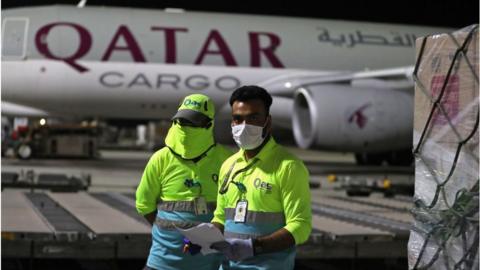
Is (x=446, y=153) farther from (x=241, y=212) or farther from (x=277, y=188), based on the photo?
(x=241, y=212)

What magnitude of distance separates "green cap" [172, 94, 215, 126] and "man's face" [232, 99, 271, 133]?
445mm

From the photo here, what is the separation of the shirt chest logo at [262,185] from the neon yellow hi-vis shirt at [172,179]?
63cm

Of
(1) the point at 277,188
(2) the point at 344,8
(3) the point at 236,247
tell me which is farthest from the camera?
(2) the point at 344,8

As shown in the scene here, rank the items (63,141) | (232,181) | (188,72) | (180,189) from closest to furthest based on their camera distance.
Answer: (232,181) < (180,189) < (188,72) < (63,141)

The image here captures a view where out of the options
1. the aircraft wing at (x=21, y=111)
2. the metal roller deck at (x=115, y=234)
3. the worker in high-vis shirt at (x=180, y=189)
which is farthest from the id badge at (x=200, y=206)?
the aircraft wing at (x=21, y=111)

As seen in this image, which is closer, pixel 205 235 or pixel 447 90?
pixel 205 235

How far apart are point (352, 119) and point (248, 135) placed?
40.3ft

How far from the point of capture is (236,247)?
2963 millimetres

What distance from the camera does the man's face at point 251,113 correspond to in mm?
3160

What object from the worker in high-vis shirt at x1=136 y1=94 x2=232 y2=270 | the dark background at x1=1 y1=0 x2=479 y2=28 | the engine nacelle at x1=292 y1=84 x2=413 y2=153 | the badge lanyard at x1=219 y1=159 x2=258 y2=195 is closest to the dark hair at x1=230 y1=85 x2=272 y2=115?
the badge lanyard at x1=219 y1=159 x2=258 y2=195

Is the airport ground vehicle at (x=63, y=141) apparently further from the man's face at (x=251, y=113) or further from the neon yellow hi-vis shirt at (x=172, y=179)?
the man's face at (x=251, y=113)

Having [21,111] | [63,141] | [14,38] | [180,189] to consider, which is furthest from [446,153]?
[63,141]

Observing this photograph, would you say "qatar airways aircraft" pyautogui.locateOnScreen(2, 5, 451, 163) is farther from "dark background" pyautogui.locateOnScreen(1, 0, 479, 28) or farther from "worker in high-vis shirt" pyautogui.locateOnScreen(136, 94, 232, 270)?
"dark background" pyautogui.locateOnScreen(1, 0, 479, 28)

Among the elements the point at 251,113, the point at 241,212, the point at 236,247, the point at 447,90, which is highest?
the point at 447,90
